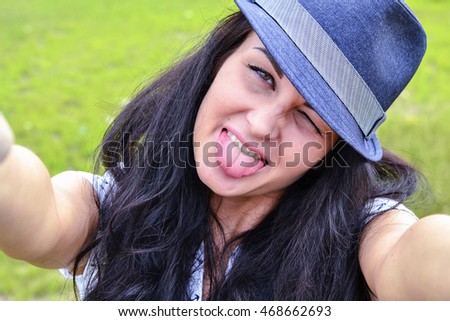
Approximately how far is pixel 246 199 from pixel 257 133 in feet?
1.02

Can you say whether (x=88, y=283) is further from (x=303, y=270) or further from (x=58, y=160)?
(x=58, y=160)

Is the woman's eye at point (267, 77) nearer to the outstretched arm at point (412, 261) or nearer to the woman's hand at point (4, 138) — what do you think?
the outstretched arm at point (412, 261)

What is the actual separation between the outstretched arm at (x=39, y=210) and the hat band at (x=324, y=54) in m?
0.62

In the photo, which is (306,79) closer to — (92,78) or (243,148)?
(243,148)

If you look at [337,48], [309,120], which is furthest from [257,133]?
[337,48]

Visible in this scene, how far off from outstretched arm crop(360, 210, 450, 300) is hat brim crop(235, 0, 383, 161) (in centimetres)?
20

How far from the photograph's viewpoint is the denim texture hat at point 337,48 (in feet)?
4.68

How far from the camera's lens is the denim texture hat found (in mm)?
1428

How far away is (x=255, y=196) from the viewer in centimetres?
170

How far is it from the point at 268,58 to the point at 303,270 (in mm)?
529

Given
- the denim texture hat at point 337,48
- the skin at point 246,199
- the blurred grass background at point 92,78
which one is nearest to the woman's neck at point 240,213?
the skin at point 246,199

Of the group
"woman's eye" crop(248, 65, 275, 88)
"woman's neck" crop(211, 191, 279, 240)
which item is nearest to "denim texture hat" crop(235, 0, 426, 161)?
"woman's eye" crop(248, 65, 275, 88)

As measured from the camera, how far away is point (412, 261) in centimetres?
126

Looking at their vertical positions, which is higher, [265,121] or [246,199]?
[265,121]
